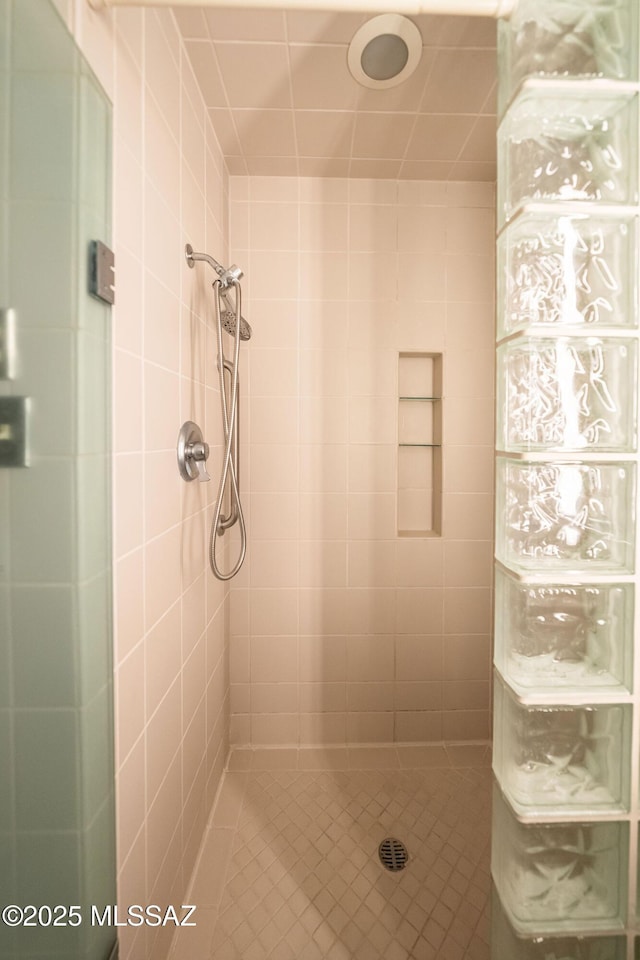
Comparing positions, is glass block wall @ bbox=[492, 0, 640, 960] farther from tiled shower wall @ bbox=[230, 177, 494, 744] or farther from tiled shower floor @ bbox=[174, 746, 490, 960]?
tiled shower wall @ bbox=[230, 177, 494, 744]

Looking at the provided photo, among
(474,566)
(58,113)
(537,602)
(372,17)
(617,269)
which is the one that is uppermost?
(372,17)

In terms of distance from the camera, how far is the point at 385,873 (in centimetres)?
128

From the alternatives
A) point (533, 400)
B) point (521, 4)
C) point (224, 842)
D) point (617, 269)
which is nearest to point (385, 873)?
point (224, 842)

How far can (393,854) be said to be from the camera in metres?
1.34

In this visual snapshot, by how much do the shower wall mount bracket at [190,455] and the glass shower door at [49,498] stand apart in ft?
1.53

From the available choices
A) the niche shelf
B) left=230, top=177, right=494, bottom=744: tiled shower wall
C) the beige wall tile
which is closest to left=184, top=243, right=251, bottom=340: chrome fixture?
left=230, top=177, right=494, bottom=744: tiled shower wall

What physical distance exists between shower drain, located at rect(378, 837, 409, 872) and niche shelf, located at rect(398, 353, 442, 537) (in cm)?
104

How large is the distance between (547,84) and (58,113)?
2.46ft

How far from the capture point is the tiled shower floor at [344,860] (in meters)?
1.11

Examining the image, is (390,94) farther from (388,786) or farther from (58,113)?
(388,786)

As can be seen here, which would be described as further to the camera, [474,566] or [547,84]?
[474,566]

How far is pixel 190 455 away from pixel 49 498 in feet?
1.79

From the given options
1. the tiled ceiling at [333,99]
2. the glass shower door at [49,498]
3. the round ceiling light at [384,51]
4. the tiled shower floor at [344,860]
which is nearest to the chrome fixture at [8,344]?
the glass shower door at [49,498]

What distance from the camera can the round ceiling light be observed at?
44.6 inches
